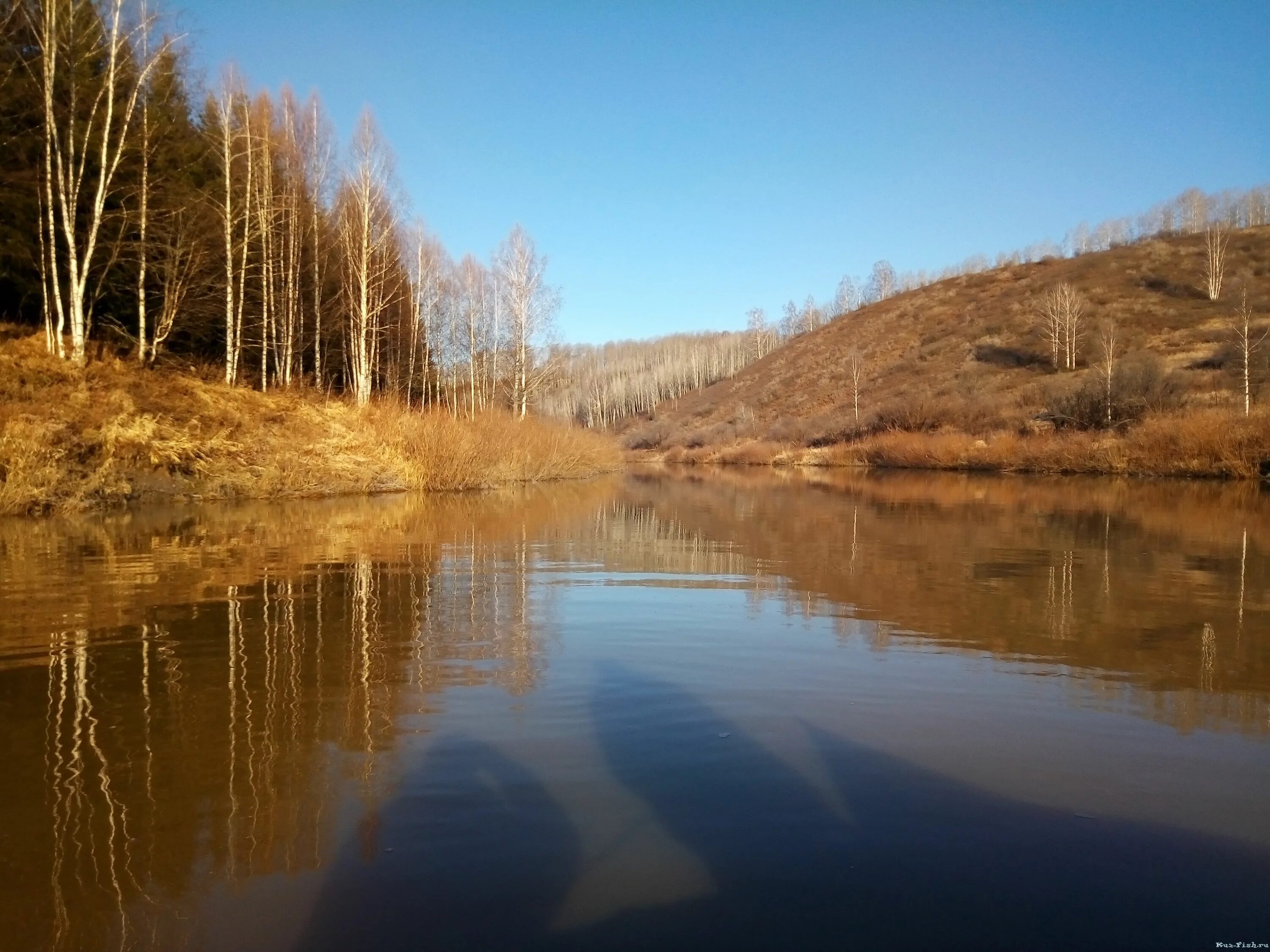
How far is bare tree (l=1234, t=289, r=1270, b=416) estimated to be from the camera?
116 ft

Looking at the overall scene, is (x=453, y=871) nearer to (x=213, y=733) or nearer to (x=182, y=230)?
(x=213, y=733)

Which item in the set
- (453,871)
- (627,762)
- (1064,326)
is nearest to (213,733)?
(453,871)

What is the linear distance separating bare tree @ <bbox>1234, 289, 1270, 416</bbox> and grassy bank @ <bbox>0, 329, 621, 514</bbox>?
97.3 ft

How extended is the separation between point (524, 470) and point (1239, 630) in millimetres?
22480

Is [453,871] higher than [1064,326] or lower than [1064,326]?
lower

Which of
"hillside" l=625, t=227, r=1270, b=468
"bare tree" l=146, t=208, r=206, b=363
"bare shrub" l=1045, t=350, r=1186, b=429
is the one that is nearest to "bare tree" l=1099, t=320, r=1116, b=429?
"bare shrub" l=1045, t=350, r=1186, b=429

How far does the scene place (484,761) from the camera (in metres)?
3.68

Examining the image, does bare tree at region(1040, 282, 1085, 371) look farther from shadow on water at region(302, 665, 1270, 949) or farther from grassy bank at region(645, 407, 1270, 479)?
shadow on water at region(302, 665, 1270, 949)

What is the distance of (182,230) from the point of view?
848 inches

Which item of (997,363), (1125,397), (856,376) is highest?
(997,363)

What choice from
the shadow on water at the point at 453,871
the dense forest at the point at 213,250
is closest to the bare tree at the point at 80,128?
the dense forest at the point at 213,250

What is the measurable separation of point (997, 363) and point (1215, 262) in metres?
21.7

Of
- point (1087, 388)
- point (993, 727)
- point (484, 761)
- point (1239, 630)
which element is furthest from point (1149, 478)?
point (484, 761)

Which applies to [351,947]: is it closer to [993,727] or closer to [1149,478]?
[993,727]
